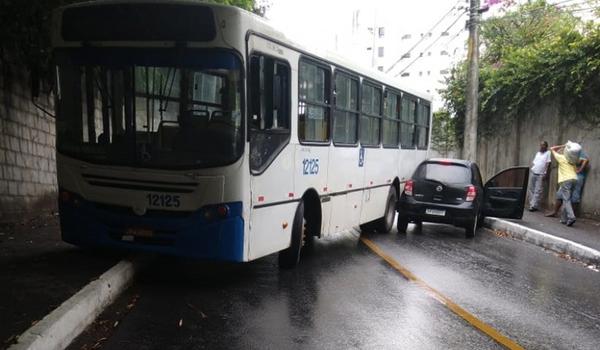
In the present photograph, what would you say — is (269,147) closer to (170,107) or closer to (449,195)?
(170,107)

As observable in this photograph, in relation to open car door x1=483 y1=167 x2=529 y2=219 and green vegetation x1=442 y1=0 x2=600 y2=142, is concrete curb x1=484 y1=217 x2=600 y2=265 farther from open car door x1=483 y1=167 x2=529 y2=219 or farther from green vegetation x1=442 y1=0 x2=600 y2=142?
green vegetation x1=442 y1=0 x2=600 y2=142

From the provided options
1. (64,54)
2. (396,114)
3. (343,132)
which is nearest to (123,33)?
(64,54)

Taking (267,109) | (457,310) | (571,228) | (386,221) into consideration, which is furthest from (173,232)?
(571,228)

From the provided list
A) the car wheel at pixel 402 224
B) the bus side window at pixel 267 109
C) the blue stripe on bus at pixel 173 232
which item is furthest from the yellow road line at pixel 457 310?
the car wheel at pixel 402 224

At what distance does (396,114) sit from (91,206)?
7.25m

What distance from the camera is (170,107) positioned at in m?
6.03

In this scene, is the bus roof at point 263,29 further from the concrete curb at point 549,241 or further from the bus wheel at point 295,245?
the concrete curb at point 549,241

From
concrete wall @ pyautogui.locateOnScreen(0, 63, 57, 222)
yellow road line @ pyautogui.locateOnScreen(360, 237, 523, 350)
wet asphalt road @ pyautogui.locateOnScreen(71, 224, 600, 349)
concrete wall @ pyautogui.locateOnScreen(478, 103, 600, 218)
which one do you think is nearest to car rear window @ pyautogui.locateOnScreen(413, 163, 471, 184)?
wet asphalt road @ pyautogui.locateOnScreen(71, 224, 600, 349)

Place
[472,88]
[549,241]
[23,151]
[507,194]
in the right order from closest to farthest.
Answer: [23,151], [549,241], [507,194], [472,88]

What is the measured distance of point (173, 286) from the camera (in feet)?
21.5

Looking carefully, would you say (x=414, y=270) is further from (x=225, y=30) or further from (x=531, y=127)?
(x=531, y=127)

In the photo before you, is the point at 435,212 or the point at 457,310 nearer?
the point at 457,310

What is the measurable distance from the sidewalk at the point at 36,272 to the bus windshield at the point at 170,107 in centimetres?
134

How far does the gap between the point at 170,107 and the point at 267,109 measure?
1115 mm
